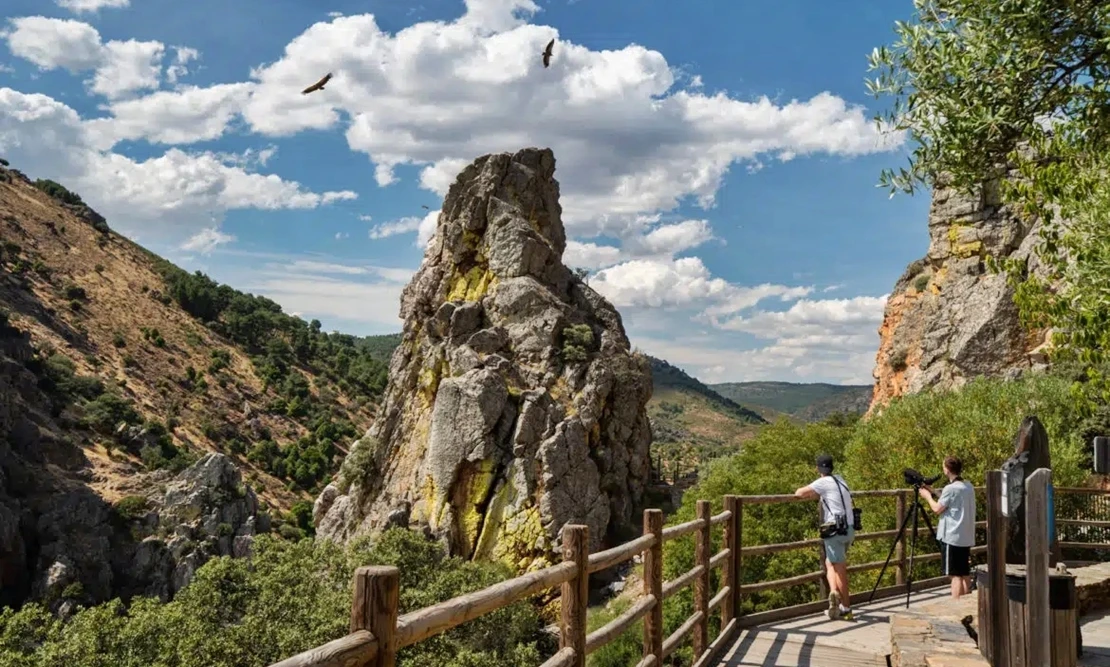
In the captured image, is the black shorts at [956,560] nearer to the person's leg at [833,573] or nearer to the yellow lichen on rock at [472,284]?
the person's leg at [833,573]

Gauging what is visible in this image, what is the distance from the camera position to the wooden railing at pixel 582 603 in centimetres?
294

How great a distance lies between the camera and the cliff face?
40188mm

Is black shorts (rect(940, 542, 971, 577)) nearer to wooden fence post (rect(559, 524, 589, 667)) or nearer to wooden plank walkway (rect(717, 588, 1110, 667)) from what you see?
wooden plank walkway (rect(717, 588, 1110, 667))

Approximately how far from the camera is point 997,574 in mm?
4809

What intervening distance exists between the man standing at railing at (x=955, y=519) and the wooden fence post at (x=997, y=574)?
4053 millimetres

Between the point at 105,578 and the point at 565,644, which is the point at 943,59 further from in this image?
the point at 105,578

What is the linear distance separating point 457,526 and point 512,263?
17.6 meters

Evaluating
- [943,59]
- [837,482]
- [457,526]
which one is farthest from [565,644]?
[457,526]

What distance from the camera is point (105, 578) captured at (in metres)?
48.9

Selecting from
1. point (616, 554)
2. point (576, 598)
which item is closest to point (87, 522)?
point (616, 554)

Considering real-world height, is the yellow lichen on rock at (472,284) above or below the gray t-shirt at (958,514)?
above

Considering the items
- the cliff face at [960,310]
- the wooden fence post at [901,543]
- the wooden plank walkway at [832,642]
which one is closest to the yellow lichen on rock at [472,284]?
the cliff face at [960,310]

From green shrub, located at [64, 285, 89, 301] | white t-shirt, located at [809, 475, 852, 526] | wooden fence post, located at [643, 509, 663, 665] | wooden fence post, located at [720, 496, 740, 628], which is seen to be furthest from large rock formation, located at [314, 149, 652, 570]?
green shrub, located at [64, 285, 89, 301]

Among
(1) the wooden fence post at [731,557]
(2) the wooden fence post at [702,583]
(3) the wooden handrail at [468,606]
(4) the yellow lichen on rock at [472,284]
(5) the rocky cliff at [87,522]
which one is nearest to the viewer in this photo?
(3) the wooden handrail at [468,606]
